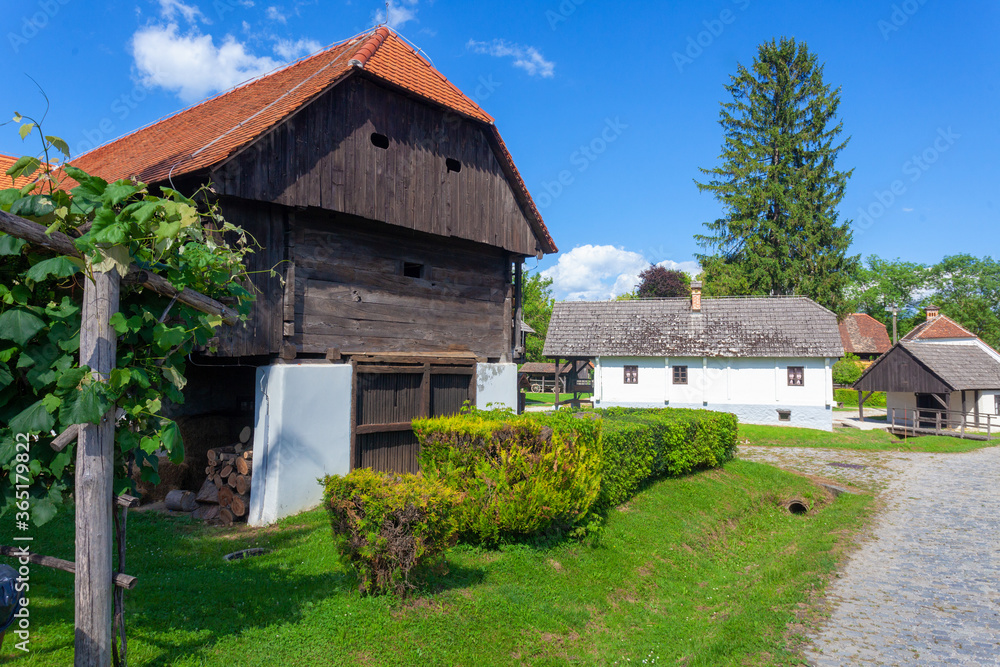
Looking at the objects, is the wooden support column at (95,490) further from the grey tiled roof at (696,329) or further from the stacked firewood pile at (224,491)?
the grey tiled roof at (696,329)

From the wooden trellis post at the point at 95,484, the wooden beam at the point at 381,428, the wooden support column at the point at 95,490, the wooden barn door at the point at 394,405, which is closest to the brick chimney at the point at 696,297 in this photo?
the wooden barn door at the point at 394,405

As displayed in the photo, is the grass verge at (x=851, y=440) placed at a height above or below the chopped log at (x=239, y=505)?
below

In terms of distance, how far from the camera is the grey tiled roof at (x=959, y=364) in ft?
85.5

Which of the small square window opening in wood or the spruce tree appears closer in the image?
the small square window opening in wood

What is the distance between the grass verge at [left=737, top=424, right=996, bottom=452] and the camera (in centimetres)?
2312

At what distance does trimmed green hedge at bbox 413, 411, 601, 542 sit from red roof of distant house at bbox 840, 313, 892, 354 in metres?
47.5

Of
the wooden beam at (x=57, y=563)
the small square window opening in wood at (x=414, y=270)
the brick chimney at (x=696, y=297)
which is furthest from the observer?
the brick chimney at (x=696, y=297)

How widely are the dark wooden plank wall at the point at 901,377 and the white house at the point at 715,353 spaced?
227 centimetres

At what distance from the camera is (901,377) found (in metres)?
26.9

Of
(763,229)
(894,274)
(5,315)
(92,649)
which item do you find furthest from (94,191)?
(894,274)

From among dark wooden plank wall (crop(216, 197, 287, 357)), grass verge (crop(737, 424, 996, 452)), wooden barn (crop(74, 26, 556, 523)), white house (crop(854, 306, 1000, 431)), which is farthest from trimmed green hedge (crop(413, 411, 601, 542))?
white house (crop(854, 306, 1000, 431))

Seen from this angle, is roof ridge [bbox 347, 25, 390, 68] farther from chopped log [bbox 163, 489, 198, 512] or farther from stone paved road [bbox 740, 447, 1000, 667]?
stone paved road [bbox 740, 447, 1000, 667]

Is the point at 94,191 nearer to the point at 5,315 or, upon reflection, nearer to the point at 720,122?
the point at 5,315

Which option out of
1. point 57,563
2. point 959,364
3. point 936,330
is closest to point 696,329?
point 959,364
